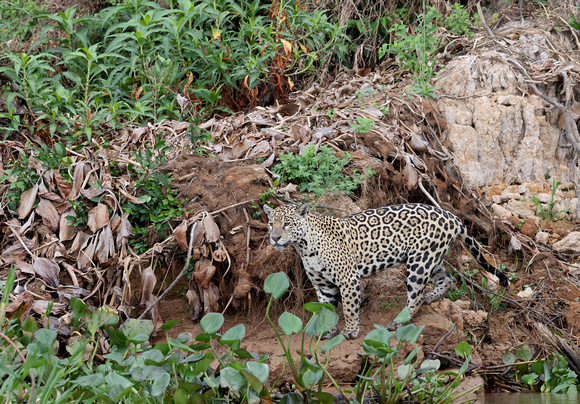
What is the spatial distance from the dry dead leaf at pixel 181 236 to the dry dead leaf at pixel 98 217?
2.85ft

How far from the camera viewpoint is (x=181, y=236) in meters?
6.69

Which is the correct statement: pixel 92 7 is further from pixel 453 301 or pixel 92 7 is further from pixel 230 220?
pixel 453 301

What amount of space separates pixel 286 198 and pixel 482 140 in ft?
11.8

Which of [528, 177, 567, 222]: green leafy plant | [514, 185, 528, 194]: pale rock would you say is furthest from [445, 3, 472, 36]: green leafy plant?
[528, 177, 567, 222]: green leafy plant

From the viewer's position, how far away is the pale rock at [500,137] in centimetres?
912

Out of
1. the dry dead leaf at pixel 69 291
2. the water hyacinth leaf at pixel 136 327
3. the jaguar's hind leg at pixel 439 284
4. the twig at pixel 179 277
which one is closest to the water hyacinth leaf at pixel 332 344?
the water hyacinth leaf at pixel 136 327

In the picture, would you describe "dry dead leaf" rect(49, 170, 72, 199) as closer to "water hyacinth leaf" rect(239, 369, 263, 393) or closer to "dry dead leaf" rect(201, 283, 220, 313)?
"dry dead leaf" rect(201, 283, 220, 313)

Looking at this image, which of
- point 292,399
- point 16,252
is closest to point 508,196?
point 292,399

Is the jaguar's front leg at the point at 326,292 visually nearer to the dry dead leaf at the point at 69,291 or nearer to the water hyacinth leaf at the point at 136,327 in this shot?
the water hyacinth leaf at the point at 136,327

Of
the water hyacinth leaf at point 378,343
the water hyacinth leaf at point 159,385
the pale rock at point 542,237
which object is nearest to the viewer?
the water hyacinth leaf at point 159,385

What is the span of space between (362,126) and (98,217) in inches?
130

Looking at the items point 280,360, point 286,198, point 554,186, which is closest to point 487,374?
point 280,360

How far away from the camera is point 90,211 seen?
715 cm

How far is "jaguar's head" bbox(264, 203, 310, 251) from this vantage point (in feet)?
20.5
